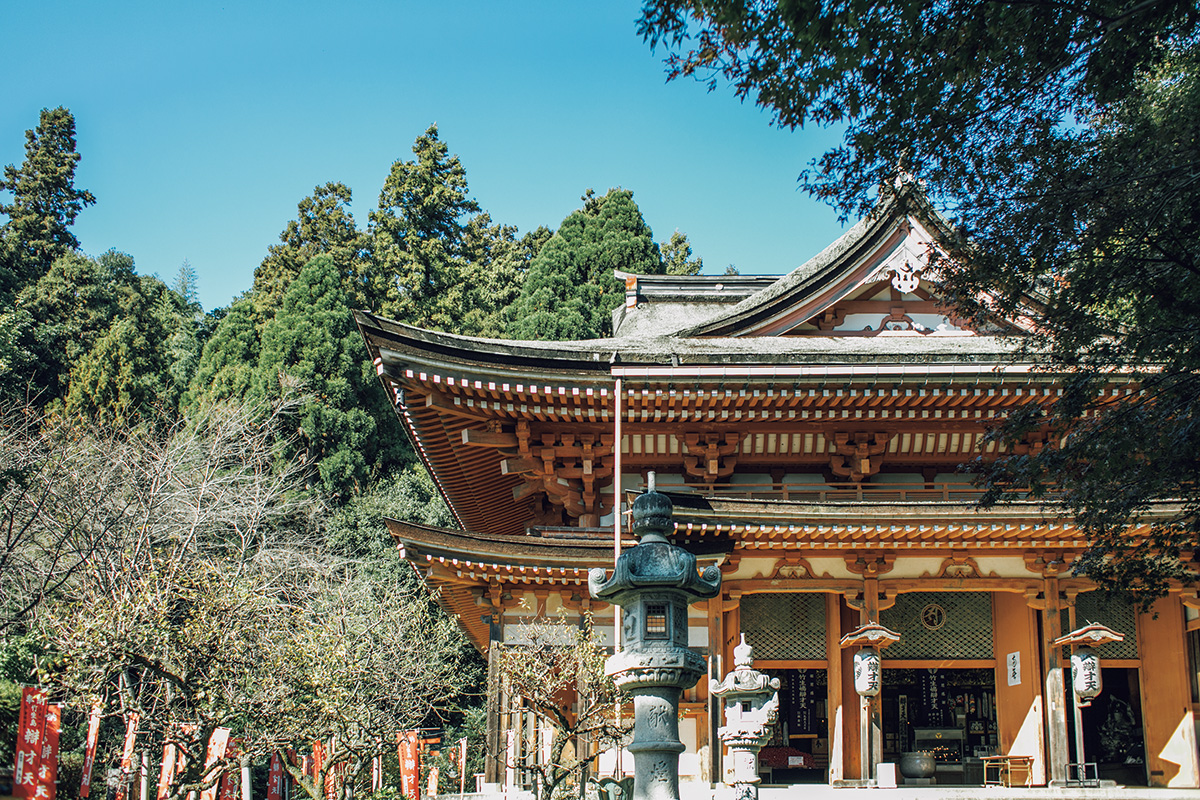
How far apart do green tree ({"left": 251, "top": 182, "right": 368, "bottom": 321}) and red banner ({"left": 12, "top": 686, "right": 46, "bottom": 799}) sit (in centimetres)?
2870

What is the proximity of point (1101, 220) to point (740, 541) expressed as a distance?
7.04 m

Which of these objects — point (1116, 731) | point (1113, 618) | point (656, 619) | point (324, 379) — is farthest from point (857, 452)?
point (324, 379)

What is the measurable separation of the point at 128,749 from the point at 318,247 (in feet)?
105

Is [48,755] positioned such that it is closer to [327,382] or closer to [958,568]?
[958,568]

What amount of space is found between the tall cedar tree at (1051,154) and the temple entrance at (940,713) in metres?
9.47

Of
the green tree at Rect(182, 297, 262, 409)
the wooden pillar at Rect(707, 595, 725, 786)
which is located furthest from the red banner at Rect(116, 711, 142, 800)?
the green tree at Rect(182, 297, 262, 409)

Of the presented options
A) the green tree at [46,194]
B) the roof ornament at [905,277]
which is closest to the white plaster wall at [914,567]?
the roof ornament at [905,277]

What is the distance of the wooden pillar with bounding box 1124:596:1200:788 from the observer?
43.9 feet

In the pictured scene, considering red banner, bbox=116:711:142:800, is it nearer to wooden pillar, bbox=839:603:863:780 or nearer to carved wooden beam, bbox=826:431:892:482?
wooden pillar, bbox=839:603:863:780

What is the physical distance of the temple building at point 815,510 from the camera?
12.5 m

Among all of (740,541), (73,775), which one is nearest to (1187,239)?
(740,541)

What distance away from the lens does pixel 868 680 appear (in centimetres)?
→ 1219

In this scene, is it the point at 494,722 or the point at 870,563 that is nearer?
the point at 494,722

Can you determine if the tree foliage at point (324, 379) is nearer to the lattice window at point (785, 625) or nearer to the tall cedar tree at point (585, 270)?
the tall cedar tree at point (585, 270)
